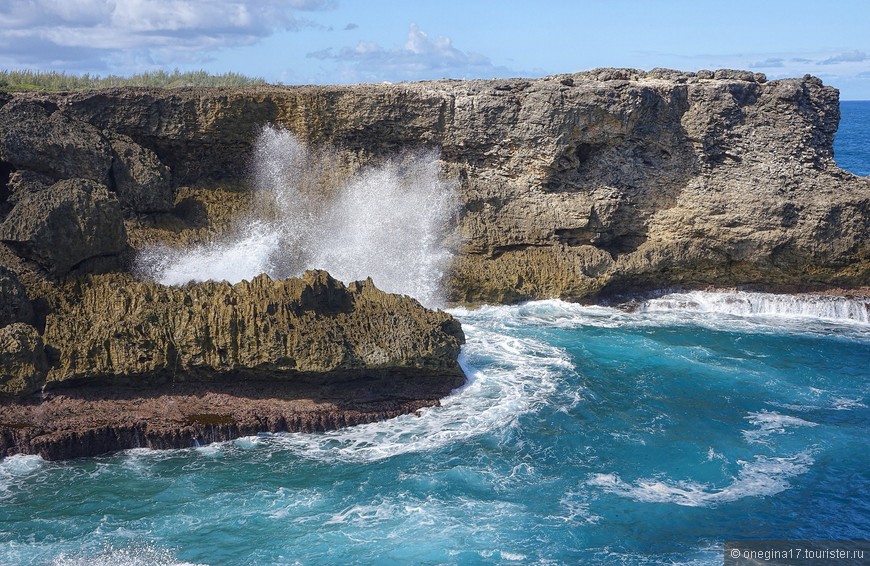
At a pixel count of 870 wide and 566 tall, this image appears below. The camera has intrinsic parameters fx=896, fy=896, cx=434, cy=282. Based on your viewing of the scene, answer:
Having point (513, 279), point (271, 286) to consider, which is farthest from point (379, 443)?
point (513, 279)

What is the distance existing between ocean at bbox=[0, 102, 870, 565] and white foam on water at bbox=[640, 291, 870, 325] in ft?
15.3

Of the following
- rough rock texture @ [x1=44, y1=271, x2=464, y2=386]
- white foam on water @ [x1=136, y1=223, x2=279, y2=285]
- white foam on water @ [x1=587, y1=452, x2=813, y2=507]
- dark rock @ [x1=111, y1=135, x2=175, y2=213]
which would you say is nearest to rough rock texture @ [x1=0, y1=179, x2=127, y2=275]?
rough rock texture @ [x1=44, y1=271, x2=464, y2=386]

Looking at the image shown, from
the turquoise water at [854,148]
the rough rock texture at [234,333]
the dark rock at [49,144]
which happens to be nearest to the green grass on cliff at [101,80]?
the dark rock at [49,144]

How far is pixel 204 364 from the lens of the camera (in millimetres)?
18297

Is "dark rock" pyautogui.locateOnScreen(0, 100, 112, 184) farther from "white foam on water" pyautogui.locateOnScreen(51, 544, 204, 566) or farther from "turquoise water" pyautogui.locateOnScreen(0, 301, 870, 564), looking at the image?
"white foam on water" pyautogui.locateOnScreen(51, 544, 204, 566)

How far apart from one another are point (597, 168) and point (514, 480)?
1395 centimetres

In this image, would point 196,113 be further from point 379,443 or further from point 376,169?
point 379,443

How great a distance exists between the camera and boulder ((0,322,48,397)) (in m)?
17.5

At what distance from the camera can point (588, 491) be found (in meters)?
16.3

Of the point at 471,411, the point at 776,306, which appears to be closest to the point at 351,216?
the point at 471,411

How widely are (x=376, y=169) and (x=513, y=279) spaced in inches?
223

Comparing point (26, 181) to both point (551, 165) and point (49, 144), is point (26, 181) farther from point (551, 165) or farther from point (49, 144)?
point (551, 165)

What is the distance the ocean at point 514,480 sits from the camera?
14508 mm

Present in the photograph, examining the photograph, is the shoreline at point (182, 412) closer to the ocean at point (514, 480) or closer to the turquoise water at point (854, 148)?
the ocean at point (514, 480)
